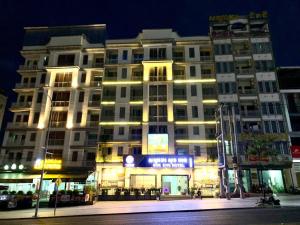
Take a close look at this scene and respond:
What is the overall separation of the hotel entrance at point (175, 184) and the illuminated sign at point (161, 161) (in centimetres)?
334

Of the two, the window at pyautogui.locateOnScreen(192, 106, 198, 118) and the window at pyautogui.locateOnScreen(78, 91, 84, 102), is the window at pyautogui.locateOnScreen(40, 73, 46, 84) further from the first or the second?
the window at pyautogui.locateOnScreen(192, 106, 198, 118)

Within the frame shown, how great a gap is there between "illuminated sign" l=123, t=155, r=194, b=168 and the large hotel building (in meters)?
0.15

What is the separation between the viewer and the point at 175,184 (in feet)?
133

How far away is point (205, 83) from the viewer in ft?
152

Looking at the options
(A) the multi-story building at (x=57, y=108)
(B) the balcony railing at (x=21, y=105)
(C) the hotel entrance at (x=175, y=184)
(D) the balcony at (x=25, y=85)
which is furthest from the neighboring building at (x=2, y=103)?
(C) the hotel entrance at (x=175, y=184)

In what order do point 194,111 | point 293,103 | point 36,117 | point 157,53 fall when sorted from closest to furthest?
1. point 293,103
2. point 194,111
3. point 36,117
4. point 157,53

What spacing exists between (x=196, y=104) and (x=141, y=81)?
36.1 feet

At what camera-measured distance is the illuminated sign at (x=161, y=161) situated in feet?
126

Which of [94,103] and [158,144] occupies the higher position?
[94,103]

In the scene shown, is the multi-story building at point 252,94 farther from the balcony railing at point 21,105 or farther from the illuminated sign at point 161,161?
the balcony railing at point 21,105

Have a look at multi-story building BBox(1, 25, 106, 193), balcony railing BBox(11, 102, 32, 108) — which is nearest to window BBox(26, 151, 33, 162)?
multi-story building BBox(1, 25, 106, 193)

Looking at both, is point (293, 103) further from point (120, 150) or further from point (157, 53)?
point (120, 150)

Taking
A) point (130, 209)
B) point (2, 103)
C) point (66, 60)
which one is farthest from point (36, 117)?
point (130, 209)

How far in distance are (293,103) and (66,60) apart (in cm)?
4294
